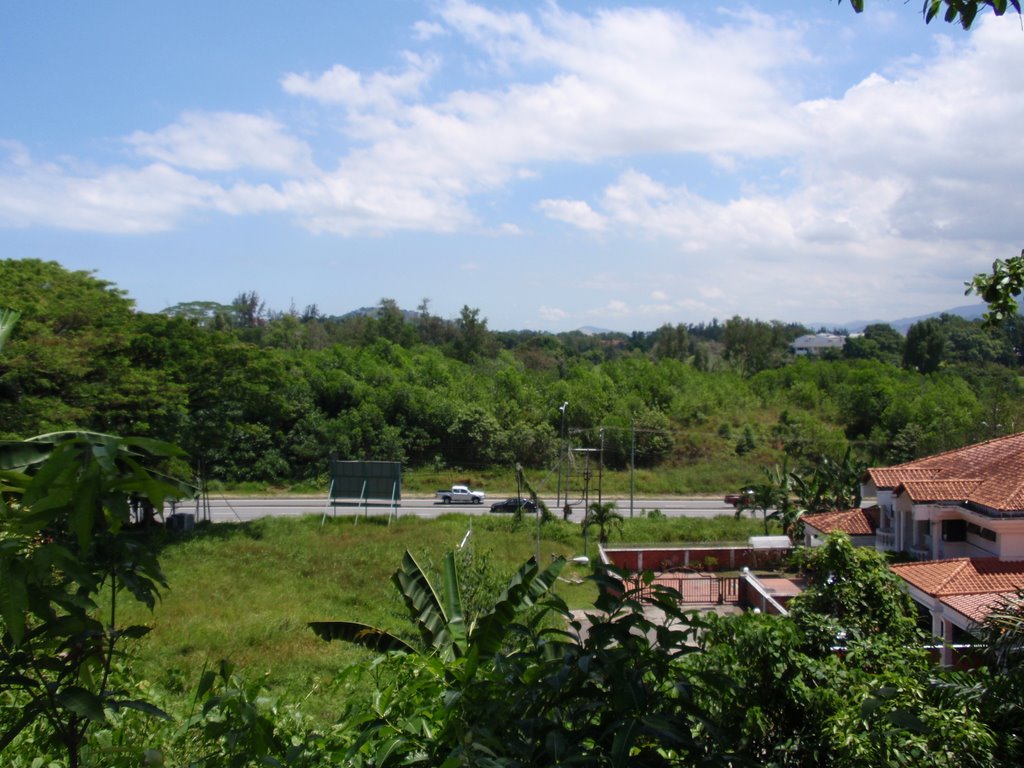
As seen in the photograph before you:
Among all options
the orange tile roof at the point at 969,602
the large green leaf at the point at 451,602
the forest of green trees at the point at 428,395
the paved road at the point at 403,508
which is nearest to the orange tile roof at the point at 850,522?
the orange tile roof at the point at 969,602

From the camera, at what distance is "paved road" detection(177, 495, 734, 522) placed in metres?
31.6

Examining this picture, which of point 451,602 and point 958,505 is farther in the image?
point 958,505

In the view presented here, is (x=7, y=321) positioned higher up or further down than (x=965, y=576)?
higher up

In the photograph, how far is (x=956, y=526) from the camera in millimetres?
17391

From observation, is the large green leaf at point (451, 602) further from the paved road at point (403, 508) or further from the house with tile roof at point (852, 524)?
the paved road at point (403, 508)

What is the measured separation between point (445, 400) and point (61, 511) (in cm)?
4111

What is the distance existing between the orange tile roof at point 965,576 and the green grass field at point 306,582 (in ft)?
24.4

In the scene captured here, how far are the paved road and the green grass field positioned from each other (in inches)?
115

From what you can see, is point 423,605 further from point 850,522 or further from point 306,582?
point 850,522

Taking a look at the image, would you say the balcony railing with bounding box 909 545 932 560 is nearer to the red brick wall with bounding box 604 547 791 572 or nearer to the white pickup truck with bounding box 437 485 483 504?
the red brick wall with bounding box 604 547 791 572

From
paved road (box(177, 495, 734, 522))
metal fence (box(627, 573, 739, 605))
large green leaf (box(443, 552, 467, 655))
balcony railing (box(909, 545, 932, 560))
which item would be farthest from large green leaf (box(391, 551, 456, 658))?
paved road (box(177, 495, 734, 522))

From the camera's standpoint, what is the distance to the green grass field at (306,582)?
1254cm

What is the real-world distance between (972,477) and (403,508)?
2172cm

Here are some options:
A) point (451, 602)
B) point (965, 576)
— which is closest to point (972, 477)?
point (965, 576)
